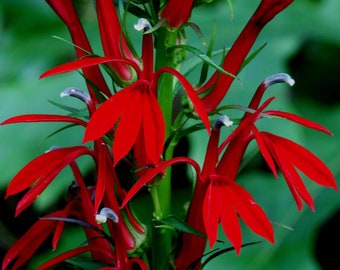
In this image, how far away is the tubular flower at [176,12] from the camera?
3.12 ft

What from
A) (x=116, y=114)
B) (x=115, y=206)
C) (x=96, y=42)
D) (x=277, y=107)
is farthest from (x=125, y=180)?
(x=116, y=114)

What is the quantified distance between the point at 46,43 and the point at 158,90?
956 mm

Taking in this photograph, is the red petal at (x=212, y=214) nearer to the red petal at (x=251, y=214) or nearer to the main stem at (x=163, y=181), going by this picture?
the red petal at (x=251, y=214)

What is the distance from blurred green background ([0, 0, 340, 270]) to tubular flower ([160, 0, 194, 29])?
508mm

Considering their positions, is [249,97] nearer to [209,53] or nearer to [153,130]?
[209,53]

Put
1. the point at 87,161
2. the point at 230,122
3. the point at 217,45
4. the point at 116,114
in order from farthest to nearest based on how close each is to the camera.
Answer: the point at 217,45 → the point at 87,161 → the point at 230,122 → the point at 116,114

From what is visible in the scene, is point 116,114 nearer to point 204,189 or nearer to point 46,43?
point 204,189

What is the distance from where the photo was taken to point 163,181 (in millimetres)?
1022

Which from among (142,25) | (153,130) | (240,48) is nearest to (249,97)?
(240,48)

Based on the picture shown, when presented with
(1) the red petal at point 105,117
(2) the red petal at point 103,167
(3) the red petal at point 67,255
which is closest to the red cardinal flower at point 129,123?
(1) the red petal at point 105,117

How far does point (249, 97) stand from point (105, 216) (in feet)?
2.49

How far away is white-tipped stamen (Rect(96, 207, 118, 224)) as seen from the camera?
0.96m

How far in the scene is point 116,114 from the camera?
82 cm

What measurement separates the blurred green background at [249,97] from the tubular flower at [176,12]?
508 millimetres
